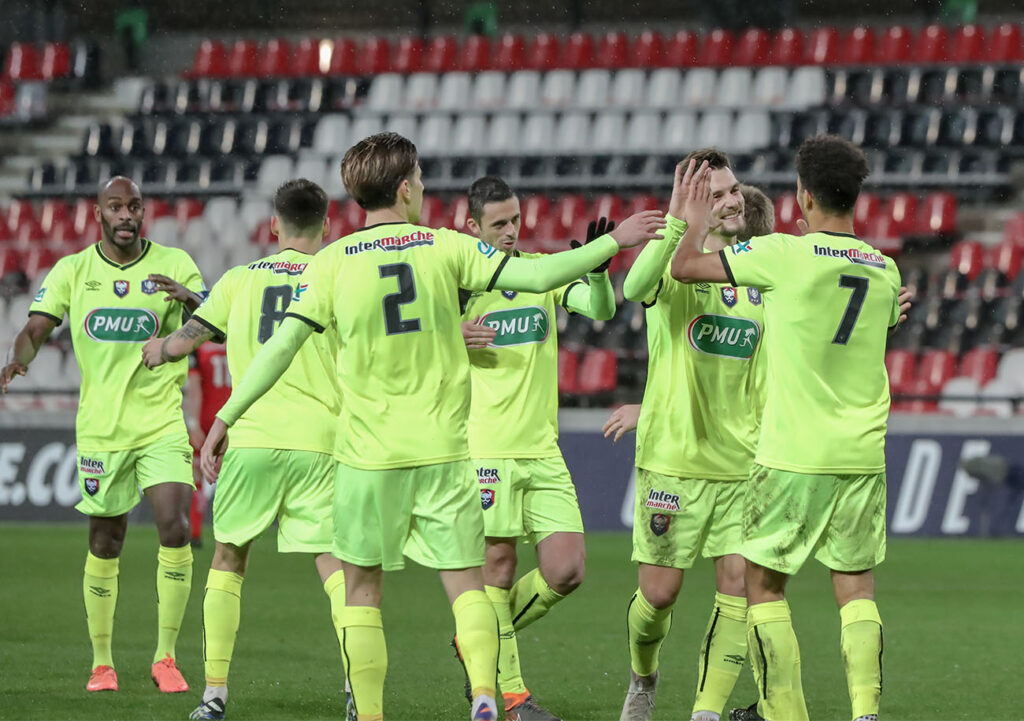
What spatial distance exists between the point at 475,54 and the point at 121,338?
57.0ft

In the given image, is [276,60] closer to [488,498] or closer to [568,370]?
[568,370]

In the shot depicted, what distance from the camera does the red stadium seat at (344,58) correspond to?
24.6 m

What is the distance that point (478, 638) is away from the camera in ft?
16.1

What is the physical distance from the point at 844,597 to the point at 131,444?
137 inches

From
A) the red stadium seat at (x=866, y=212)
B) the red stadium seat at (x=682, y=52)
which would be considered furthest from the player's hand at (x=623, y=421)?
the red stadium seat at (x=682, y=52)

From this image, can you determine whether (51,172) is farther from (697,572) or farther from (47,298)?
(47,298)

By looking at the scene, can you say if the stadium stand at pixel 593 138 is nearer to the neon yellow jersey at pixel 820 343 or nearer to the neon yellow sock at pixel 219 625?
the neon yellow sock at pixel 219 625

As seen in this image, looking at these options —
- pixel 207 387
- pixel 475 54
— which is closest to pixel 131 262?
pixel 207 387

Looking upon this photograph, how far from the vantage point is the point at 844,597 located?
17.0 ft

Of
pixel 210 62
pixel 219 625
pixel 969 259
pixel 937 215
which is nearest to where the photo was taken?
pixel 219 625

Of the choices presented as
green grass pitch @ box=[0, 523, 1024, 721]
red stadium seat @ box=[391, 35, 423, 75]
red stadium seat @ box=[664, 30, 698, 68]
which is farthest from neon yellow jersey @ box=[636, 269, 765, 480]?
red stadium seat @ box=[391, 35, 423, 75]

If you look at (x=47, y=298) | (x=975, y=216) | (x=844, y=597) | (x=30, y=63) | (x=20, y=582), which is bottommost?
(x=20, y=582)

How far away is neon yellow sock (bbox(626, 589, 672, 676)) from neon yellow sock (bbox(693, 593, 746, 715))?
0.62 feet

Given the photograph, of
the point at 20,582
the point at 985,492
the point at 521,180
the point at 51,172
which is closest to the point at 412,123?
the point at 521,180
